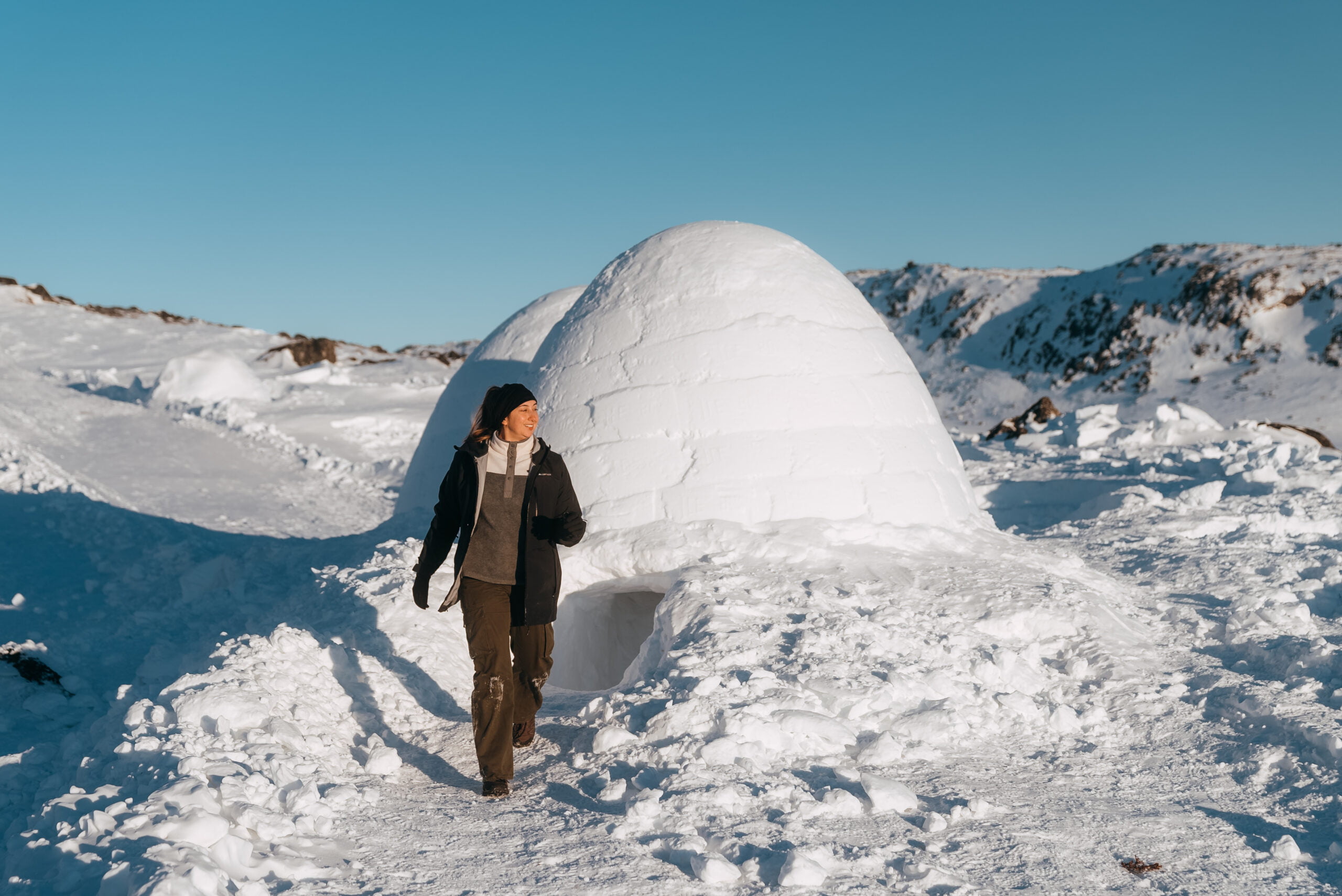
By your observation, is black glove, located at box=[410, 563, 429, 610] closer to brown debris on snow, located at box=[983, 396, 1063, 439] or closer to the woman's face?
the woman's face

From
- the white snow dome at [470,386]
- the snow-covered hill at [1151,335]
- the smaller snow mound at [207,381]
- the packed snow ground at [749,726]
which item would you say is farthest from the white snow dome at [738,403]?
the snow-covered hill at [1151,335]

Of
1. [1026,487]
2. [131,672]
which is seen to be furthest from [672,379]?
[1026,487]

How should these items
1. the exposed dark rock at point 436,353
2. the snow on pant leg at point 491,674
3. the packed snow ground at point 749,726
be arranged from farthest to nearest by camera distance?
the exposed dark rock at point 436,353, the snow on pant leg at point 491,674, the packed snow ground at point 749,726

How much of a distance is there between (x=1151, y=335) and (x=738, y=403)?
2057cm

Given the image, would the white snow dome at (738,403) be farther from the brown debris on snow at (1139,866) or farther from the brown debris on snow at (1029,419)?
the brown debris on snow at (1029,419)

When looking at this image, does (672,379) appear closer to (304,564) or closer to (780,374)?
(780,374)

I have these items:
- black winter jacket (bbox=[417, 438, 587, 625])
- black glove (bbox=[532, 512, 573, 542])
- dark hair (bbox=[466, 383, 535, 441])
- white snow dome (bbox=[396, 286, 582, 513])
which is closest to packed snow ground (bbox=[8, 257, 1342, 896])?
black winter jacket (bbox=[417, 438, 587, 625])

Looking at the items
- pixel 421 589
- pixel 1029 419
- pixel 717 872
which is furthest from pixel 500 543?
pixel 1029 419

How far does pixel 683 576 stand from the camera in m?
4.43

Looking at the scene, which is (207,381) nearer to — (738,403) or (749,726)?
(738,403)

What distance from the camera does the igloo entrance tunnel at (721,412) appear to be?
4844 mm

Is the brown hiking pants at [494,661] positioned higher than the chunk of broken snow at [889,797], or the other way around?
the brown hiking pants at [494,661]

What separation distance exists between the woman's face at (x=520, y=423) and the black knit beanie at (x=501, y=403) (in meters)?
0.01

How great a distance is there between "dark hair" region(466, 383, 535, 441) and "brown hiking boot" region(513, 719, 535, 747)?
1055 millimetres
